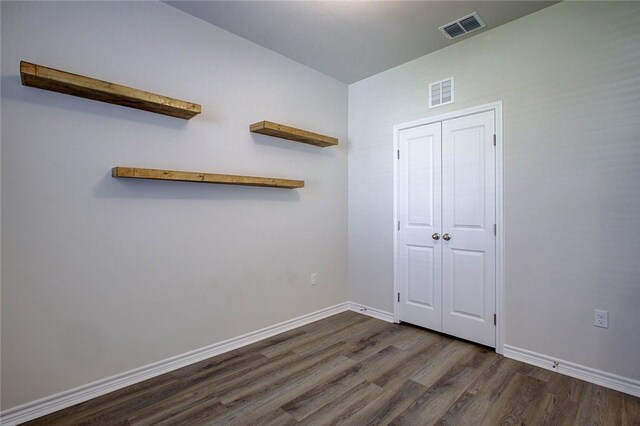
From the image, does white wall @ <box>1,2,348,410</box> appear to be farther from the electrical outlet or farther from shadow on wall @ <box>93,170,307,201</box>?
the electrical outlet

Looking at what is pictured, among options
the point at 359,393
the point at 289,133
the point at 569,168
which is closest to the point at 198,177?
the point at 289,133

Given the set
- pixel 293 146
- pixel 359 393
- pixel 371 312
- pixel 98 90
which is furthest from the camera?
pixel 371 312

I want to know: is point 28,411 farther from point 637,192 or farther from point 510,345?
point 637,192

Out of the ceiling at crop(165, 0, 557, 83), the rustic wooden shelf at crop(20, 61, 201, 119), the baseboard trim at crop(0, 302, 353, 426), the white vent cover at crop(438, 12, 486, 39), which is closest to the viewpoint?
the rustic wooden shelf at crop(20, 61, 201, 119)

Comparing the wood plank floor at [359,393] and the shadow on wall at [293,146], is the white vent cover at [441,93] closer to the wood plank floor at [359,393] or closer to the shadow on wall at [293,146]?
the shadow on wall at [293,146]

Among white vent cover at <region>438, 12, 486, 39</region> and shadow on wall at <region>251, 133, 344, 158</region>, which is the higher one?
white vent cover at <region>438, 12, 486, 39</region>

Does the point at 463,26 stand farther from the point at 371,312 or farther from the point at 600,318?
the point at 371,312

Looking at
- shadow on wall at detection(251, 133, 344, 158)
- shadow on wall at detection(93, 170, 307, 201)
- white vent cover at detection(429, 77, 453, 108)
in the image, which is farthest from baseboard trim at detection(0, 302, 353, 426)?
white vent cover at detection(429, 77, 453, 108)

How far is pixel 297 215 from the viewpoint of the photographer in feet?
11.1

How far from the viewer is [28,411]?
187cm

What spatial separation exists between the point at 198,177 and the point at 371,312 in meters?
2.49

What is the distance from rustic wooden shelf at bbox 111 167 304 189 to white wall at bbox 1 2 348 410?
0.57ft

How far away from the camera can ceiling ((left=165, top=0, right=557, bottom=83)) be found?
2438 mm

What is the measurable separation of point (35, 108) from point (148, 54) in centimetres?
83
